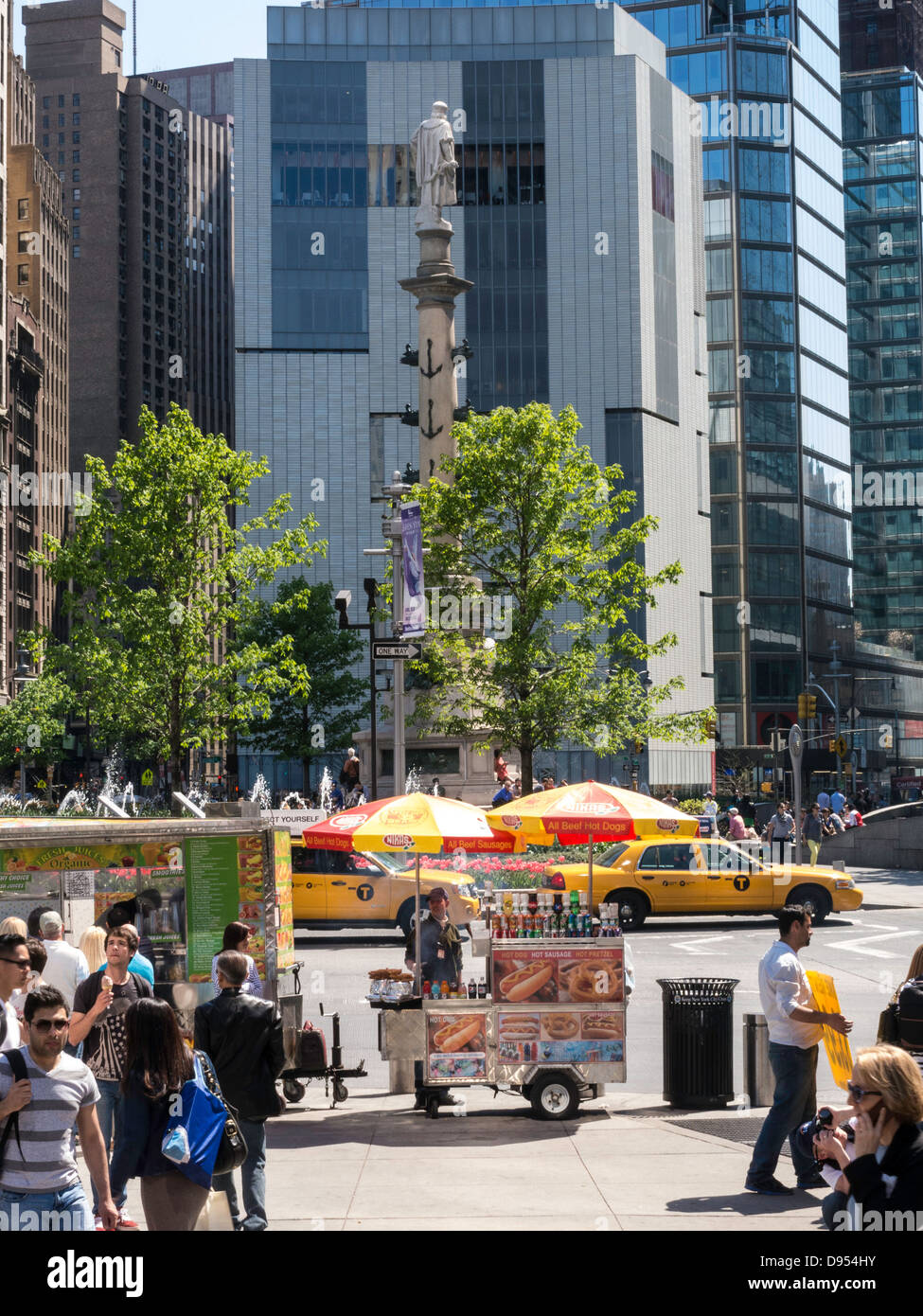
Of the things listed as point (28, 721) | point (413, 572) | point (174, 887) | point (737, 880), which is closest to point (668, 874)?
point (737, 880)

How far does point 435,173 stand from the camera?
40562 mm

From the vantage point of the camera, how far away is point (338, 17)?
280 feet

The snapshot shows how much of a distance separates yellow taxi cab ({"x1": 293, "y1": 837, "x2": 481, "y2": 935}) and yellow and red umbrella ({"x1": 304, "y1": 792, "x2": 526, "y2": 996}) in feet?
34.5

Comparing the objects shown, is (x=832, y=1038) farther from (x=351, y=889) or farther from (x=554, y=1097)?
(x=351, y=889)

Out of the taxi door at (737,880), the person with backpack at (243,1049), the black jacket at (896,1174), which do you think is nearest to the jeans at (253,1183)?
the person with backpack at (243,1049)

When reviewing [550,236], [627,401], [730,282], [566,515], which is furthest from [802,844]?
[730,282]

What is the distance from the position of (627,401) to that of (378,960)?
62034 mm

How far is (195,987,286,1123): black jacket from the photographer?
891 cm

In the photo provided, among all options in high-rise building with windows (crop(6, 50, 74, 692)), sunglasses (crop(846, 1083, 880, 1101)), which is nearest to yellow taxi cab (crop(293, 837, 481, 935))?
sunglasses (crop(846, 1083, 880, 1101))

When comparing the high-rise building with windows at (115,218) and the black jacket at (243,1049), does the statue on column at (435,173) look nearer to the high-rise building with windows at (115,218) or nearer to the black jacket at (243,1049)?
the black jacket at (243,1049)

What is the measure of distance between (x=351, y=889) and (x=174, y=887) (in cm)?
1359

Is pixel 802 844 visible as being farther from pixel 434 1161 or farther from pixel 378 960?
pixel 434 1161

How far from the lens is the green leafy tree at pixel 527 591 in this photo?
35.8 meters

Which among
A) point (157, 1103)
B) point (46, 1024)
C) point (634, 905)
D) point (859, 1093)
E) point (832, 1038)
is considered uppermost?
point (46, 1024)
